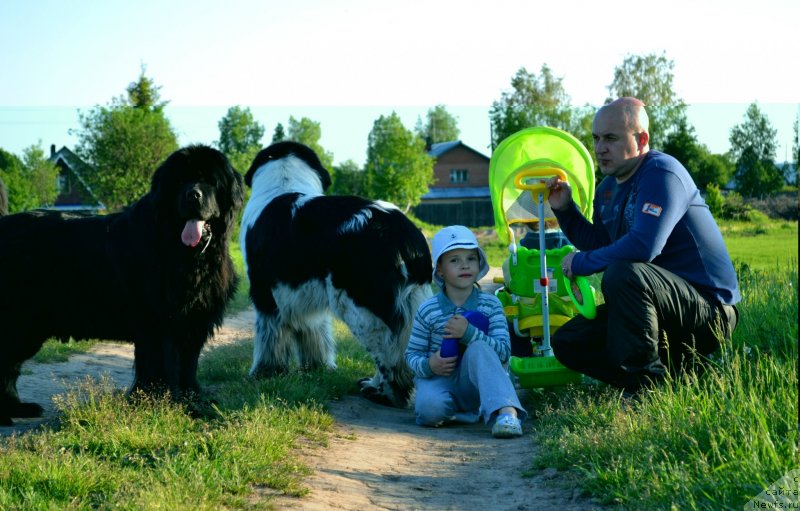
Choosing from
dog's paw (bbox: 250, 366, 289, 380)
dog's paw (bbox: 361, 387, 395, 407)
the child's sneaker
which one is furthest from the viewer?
dog's paw (bbox: 250, 366, 289, 380)

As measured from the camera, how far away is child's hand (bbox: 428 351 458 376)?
5.43 metres

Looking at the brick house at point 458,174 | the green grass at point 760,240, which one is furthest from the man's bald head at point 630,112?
the brick house at point 458,174

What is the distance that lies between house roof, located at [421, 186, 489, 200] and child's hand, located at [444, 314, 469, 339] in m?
64.9

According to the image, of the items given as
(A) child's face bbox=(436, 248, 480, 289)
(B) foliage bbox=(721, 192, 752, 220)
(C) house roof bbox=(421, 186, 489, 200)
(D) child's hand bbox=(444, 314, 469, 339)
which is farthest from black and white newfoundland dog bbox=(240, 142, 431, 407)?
(C) house roof bbox=(421, 186, 489, 200)

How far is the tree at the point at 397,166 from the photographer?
5650 centimetres

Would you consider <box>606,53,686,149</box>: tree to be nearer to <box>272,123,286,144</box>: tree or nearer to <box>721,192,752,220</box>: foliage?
<box>721,192,752,220</box>: foliage

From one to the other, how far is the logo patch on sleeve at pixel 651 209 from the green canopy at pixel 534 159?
1.39 metres

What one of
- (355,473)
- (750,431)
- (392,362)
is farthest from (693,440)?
(392,362)

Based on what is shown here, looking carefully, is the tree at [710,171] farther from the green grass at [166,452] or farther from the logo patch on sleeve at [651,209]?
the green grass at [166,452]

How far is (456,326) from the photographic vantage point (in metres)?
5.34

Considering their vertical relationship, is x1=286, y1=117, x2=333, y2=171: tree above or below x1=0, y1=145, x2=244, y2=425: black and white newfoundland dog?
above

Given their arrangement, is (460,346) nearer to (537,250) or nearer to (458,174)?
(537,250)

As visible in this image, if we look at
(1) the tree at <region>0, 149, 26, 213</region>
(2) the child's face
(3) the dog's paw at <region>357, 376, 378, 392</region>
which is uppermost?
(1) the tree at <region>0, 149, 26, 213</region>

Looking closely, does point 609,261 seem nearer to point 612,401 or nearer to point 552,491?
point 612,401
